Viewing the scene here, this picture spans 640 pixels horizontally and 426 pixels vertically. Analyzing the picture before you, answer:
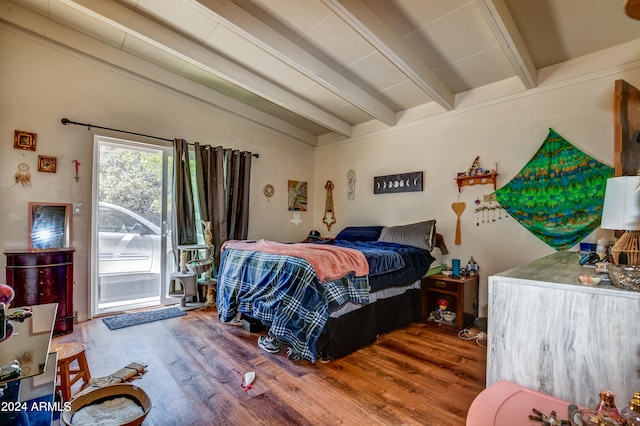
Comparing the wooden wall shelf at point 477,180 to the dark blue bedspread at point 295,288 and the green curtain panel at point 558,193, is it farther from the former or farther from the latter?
the dark blue bedspread at point 295,288

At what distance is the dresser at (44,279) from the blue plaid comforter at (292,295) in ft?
5.32

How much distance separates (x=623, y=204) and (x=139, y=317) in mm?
3996

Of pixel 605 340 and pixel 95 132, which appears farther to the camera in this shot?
pixel 95 132

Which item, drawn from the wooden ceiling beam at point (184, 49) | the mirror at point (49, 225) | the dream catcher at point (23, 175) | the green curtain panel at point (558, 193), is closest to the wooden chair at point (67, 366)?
the mirror at point (49, 225)

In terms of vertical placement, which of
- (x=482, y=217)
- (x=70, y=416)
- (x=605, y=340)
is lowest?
(x=70, y=416)

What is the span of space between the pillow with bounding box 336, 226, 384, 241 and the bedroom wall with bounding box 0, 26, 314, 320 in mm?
2351

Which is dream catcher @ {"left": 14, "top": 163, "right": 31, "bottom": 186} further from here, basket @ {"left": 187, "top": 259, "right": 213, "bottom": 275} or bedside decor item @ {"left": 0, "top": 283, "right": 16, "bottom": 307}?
bedside decor item @ {"left": 0, "top": 283, "right": 16, "bottom": 307}

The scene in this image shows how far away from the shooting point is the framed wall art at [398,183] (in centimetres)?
391

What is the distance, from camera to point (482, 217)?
10.9ft

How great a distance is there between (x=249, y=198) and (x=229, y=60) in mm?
1951

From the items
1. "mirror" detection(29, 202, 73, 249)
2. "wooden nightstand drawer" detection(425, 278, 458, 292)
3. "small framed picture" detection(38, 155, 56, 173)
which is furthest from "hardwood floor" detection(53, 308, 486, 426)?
"small framed picture" detection(38, 155, 56, 173)

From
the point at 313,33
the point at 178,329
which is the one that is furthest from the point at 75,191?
the point at 313,33

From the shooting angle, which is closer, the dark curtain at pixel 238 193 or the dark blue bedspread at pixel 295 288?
the dark blue bedspread at pixel 295 288

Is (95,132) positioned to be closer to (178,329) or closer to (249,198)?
(249,198)
